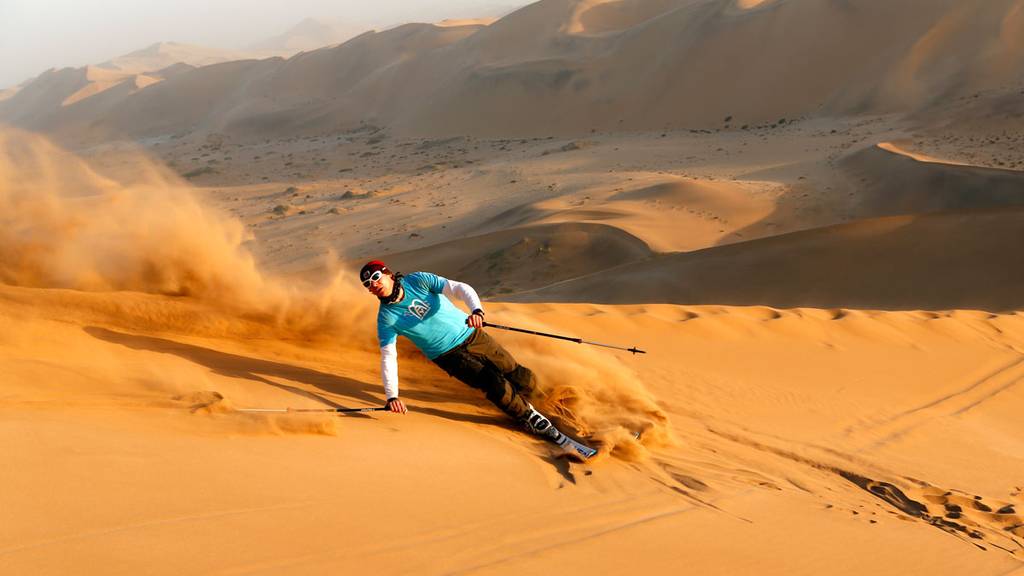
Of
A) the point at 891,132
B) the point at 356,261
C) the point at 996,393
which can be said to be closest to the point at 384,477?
the point at 996,393

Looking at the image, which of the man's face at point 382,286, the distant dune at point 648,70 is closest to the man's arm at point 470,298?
the man's face at point 382,286

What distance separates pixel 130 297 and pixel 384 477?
2.89 m

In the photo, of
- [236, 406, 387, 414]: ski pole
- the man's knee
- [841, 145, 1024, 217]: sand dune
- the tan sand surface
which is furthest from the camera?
[841, 145, 1024, 217]: sand dune

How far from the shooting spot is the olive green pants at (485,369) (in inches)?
209

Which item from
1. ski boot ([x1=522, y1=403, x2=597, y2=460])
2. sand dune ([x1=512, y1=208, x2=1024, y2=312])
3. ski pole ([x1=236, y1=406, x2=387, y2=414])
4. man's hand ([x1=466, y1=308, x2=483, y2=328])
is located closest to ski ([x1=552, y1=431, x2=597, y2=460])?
ski boot ([x1=522, y1=403, x2=597, y2=460])

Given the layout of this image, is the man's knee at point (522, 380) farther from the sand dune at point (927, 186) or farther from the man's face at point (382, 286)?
the sand dune at point (927, 186)

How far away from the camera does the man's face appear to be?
501 centimetres

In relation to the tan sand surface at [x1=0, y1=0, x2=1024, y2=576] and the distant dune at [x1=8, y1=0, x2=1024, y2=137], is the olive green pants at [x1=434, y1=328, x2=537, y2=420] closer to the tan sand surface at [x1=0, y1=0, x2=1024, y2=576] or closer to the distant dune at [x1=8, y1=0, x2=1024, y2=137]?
the tan sand surface at [x1=0, y1=0, x2=1024, y2=576]

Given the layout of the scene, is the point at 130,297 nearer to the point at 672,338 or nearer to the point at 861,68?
the point at 672,338

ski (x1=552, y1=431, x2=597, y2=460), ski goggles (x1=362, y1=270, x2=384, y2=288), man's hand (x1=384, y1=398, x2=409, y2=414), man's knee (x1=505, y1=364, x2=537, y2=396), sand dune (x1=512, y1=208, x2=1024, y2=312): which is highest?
ski goggles (x1=362, y1=270, x2=384, y2=288)

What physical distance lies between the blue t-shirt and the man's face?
0.12 m

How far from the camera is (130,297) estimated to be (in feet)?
19.9

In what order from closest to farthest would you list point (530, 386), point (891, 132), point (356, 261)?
point (530, 386)
point (356, 261)
point (891, 132)

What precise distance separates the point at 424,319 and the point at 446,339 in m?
0.18
